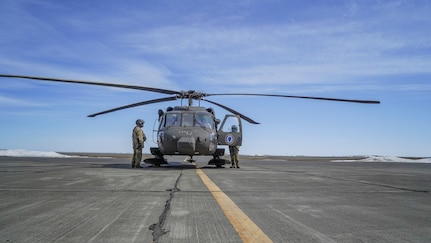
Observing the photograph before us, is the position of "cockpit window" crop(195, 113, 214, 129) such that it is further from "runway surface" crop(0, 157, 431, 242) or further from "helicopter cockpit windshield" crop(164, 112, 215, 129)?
"runway surface" crop(0, 157, 431, 242)

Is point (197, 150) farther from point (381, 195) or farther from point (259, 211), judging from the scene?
point (259, 211)

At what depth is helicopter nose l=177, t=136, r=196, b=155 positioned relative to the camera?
13.9m

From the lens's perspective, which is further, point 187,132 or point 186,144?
point 187,132

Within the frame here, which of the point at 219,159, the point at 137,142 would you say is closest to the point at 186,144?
the point at 137,142

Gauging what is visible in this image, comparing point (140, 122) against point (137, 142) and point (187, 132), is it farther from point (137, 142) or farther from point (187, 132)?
point (187, 132)

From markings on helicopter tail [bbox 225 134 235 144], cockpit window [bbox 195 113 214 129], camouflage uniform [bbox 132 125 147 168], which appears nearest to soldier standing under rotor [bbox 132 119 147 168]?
camouflage uniform [bbox 132 125 147 168]

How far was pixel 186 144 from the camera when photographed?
13938 mm

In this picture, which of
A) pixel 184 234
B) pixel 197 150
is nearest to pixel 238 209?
pixel 184 234

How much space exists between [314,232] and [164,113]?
13138mm

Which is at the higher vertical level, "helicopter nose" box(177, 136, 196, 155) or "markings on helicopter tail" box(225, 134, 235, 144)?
"markings on helicopter tail" box(225, 134, 235, 144)

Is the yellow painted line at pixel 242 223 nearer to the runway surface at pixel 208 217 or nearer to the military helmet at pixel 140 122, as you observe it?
the runway surface at pixel 208 217

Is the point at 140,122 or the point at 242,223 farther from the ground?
the point at 140,122

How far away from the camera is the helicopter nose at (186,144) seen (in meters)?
13.9

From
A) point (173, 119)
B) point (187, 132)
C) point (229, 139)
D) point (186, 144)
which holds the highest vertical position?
point (173, 119)
